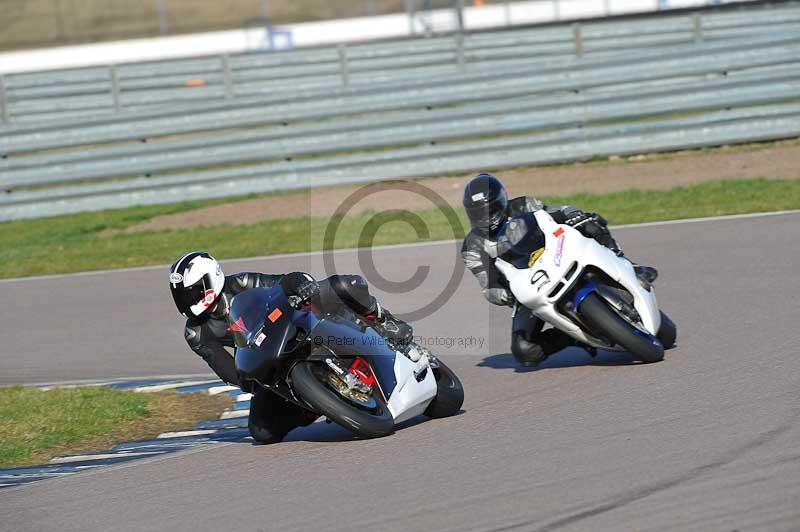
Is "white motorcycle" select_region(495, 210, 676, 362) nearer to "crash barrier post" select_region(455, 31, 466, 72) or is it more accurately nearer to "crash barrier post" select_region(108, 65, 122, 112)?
"crash barrier post" select_region(455, 31, 466, 72)

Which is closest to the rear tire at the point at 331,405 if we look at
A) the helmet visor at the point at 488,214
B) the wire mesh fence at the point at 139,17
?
the helmet visor at the point at 488,214

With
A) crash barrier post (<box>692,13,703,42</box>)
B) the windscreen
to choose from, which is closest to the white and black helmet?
the windscreen

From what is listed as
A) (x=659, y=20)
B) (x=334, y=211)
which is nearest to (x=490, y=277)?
(x=334, y=211)

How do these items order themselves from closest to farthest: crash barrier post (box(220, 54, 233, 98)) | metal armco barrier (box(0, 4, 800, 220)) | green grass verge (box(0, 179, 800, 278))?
green grass verge (box(0, 179, 800, 278)) → metal armco barrier (box(0, 4, 800, 220)) → crash barrier post (box(220, 54, 233, 98))

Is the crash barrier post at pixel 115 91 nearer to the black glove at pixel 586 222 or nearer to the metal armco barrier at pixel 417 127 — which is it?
the metal armco barrier at pixel 417 127

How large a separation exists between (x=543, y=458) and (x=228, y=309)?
7.44 ft

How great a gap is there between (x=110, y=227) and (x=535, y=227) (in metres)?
10.8

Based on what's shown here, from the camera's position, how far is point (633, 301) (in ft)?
24.2

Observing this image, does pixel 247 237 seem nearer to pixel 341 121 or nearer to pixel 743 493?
pixel 341 121

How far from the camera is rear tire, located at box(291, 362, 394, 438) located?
6055 millimetres

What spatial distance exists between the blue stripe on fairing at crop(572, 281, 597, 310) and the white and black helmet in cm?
214

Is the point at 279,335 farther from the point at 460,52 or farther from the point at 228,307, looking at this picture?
the point at 460,52

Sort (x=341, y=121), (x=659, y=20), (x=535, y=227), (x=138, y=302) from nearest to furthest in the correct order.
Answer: (x=535, y=227)
(x=138, y=302)
(x=341, y=121)
(x=659, y=20)

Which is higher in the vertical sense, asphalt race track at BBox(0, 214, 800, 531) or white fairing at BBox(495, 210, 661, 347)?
white fairing at BBox(495, 210, 661, 347)
